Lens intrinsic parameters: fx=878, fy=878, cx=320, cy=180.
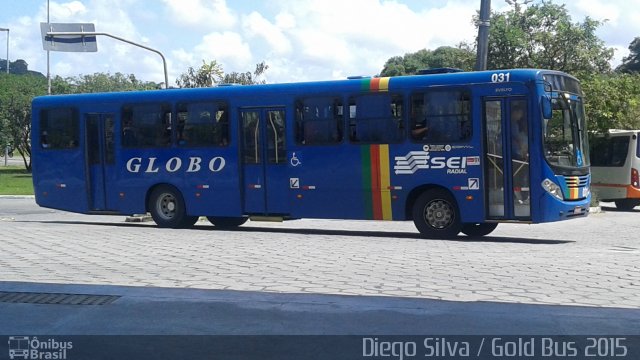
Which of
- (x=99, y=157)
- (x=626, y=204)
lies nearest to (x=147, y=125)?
(x=99, y=157)

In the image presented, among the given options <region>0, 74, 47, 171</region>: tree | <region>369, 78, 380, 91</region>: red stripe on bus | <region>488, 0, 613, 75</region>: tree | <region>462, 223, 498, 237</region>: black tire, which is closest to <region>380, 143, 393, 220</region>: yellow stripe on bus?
<region>369, 78, 380, 91</region>: red stripe on bus

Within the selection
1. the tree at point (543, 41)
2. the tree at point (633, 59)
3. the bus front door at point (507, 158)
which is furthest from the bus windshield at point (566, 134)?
the tree at point (633, 59)

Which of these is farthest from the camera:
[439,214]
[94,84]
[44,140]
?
[94,84]

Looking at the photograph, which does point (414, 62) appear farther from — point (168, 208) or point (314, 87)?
point (314, 87)

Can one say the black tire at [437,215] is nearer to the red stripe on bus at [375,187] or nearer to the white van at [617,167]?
the red stripe on bus at [375,187]

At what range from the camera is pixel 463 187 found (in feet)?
53.6

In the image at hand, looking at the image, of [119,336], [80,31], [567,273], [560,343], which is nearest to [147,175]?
[80,31]

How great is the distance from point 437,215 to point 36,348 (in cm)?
1062

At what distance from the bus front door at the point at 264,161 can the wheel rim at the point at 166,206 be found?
2057 millimetres

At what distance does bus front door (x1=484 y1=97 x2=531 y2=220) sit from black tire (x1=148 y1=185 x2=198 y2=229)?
7087 mm

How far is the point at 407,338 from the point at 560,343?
125 centimetres

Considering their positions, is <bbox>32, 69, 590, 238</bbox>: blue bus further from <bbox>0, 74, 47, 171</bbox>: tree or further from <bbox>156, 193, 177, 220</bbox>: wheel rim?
Answer: <bbox>0, 74, 47, 171</bbox>: tree

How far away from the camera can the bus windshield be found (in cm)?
1591

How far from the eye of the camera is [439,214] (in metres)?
16.7
